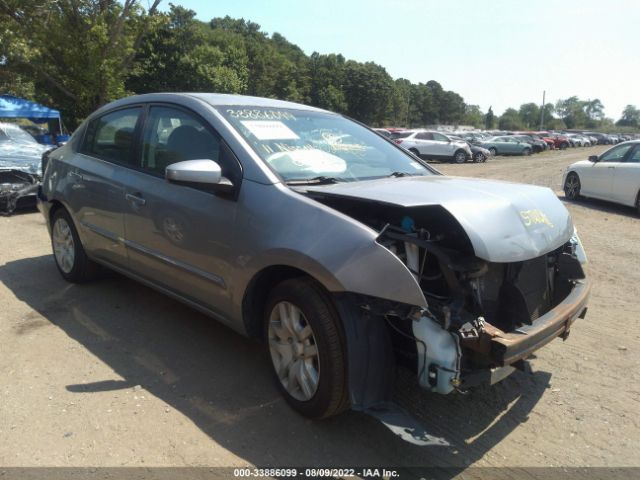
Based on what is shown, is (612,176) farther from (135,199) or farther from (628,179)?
(135,199)

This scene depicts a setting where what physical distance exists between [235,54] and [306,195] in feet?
206

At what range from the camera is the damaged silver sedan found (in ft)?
8.11

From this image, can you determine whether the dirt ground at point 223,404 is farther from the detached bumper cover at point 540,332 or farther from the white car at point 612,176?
the white car at point 612,176

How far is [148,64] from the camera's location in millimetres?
40844

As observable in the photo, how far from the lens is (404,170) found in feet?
12.4

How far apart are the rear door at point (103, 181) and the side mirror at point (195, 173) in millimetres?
1155

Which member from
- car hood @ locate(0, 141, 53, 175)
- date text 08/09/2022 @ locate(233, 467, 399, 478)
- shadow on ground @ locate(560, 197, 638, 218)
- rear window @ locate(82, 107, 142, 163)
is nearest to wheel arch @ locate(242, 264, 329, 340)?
date text 08/09/2022 @ locate(233, 467, 399, 478)

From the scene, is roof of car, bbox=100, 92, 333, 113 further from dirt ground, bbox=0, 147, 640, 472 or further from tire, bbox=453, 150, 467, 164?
tire, bbox=453, 150, 467, 164

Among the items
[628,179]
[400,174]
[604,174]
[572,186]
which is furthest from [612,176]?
[400,174]

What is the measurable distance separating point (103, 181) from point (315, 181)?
204cm

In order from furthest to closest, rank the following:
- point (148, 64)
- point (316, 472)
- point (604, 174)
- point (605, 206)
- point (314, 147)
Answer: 1. point (148, 64)
2. point (605, 206)
3. point (604, 174)
4. point (314, 147)
5. point (316, 472)

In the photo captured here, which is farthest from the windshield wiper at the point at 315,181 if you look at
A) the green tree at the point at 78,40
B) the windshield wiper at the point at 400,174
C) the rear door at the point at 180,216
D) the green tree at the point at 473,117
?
the green tree at the point at 473,117

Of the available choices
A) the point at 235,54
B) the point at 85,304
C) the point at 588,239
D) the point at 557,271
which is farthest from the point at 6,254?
the point at 235,54

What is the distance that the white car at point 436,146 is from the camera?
2523cm
